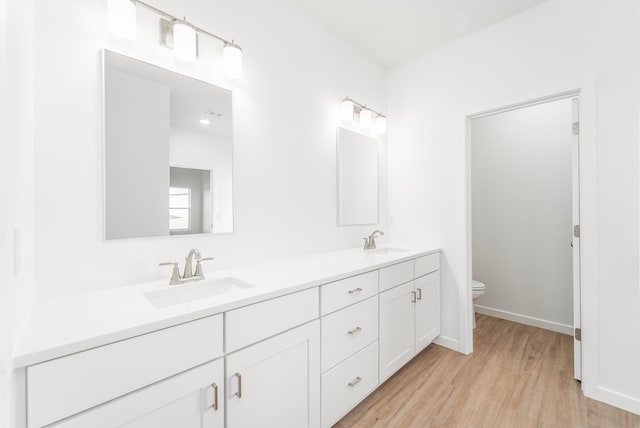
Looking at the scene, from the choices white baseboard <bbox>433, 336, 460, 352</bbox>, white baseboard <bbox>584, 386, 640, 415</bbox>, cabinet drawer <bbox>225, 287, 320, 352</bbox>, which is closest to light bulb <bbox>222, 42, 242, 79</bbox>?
cabinet drawer <bbox>225, 287, 320, 352</bbox>

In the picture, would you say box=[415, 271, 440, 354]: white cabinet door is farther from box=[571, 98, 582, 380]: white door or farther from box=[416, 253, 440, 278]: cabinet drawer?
box=[571, 98, 582, 380]: white door

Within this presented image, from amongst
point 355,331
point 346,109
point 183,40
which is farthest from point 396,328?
point 183,40

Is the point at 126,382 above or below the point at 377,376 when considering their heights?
above

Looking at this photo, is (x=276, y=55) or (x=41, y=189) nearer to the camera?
(x=41, y=189)

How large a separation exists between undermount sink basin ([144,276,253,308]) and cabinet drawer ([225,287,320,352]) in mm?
176

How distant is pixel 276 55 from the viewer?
6.29 ft

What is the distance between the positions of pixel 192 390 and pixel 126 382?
211mm

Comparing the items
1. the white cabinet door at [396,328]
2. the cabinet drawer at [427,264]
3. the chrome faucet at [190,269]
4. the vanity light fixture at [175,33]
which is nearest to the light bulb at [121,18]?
the vanity light fixture at [175,33]

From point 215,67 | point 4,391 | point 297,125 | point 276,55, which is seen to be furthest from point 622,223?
point 4,391

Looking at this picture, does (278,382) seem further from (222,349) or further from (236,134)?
(236,134)

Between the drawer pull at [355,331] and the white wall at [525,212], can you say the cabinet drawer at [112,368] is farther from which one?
the white wall at [525,212]

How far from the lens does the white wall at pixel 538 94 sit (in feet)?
5.57

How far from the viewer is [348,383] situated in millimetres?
1559

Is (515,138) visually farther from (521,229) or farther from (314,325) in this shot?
(314,325)
